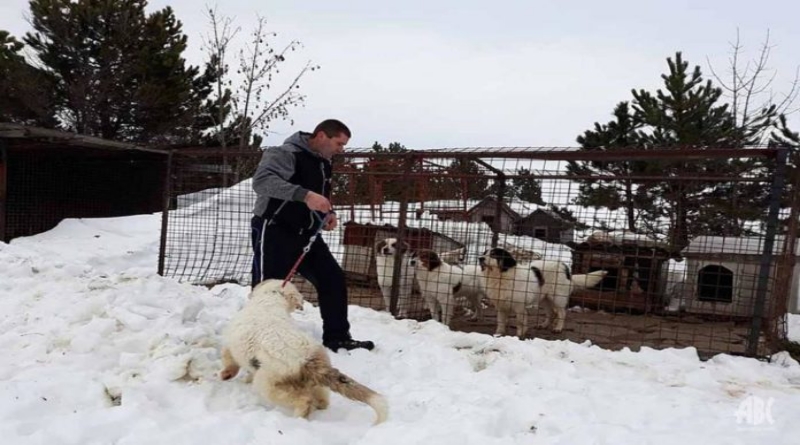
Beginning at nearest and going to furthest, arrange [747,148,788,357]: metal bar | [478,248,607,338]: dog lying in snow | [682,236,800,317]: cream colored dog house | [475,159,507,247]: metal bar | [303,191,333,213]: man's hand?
[303,191,333,213]: man's hand, [747,148,788,357]: metal bar, [478,248,607,338]: dog lying in snow, [682,236,800,317]: cream colored dog house, [475,159,507,247]: metal bar

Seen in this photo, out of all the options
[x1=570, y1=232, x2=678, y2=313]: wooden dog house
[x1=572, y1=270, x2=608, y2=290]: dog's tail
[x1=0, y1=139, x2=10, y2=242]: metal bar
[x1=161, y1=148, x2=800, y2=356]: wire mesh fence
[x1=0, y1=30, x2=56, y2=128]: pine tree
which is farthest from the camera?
[x1=0, y1=30, x2=56, y2=128]: pine tree

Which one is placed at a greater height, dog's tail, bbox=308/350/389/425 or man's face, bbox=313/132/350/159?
man's face, bbox=313/132/350/159

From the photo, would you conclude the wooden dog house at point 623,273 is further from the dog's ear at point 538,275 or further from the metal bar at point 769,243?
the metal bar at point 769,243

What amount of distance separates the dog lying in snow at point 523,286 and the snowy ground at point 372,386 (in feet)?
3.44

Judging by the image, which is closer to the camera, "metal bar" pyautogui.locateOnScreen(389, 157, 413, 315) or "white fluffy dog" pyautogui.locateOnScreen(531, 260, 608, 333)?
Answer: "metal bar" pyautogui.locateOnScreen(389, 157, 413, 315)

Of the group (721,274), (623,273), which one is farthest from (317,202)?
(721,274)

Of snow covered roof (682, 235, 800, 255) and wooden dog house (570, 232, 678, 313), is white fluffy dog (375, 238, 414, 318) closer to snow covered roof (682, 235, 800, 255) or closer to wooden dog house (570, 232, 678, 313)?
wooden dog house (570, 232, 678, 313)

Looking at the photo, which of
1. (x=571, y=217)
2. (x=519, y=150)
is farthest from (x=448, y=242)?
(x=519, y=150)

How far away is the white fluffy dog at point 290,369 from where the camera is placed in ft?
10.1

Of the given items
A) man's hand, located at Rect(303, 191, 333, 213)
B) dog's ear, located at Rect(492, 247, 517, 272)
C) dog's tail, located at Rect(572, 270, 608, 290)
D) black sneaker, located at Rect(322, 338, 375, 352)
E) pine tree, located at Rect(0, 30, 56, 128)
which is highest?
pine tree, located at Rect(0, 30, 56, 128)

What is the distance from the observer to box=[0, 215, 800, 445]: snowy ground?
2.99m

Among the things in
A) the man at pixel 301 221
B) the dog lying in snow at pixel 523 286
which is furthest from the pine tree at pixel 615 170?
the man at pixel 301 221

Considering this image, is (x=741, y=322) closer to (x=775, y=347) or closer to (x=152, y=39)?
(x=775, y=347)

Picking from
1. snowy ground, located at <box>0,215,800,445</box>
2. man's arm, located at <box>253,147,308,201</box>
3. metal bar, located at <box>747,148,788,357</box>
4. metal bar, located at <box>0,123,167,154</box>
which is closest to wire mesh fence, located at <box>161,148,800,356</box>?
metal bar, located at <box>747,148,788,357</box>
